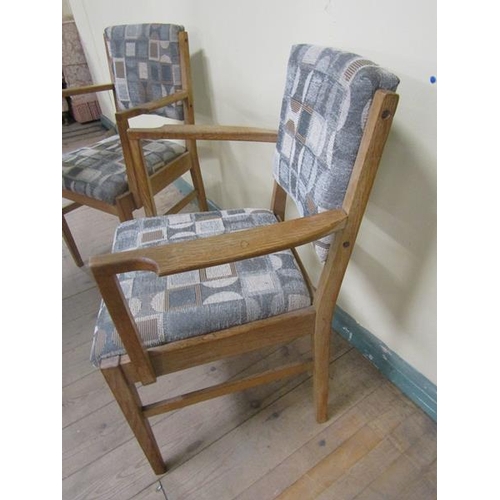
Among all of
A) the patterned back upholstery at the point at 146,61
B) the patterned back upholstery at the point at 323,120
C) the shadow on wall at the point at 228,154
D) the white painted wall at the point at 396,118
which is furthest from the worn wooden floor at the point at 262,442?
the patterned back upholstery at the point at 146,61

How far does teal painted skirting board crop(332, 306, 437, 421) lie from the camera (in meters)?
0.98

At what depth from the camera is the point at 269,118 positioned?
1.14 m

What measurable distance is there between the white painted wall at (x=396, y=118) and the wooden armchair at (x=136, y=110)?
13cm

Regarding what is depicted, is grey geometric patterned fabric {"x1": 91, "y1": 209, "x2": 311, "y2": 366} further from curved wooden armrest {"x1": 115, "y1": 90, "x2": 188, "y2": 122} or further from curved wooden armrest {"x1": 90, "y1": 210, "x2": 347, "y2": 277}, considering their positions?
curved wooden armrest {"x1": 115, "y1": 90, "x2": 188, "y2": 122}

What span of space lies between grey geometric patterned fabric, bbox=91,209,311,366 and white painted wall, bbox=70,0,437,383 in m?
0.29

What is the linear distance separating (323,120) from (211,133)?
1.41 ft

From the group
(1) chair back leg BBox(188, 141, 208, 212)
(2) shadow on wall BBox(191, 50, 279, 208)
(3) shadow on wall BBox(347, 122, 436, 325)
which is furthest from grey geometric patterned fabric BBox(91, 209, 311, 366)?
(1) chair back leg BBox(188, 141, 208, 212)

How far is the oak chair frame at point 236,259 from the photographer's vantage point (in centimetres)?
53

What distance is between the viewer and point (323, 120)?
0.65 meters

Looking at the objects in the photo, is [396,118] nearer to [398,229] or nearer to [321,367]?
[398,229]

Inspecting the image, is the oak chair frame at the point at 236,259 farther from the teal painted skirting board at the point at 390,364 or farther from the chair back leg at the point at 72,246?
the chair back leg at the point at 72,246
